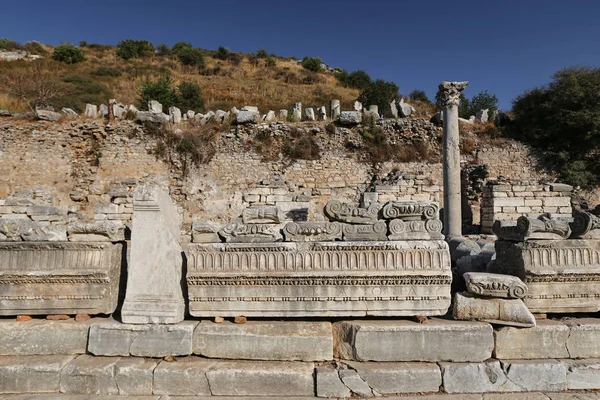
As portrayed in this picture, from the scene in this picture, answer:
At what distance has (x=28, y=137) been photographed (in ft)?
49.1

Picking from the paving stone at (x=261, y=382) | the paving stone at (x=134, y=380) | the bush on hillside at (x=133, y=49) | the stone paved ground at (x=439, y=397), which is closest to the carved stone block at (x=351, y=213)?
the paving stone at (x=261, y=382)

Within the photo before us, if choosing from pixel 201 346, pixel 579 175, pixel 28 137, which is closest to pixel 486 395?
pixel 201 346

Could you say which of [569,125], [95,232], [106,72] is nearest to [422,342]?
[95,232]

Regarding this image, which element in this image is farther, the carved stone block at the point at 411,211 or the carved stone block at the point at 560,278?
the carved stone block at the point at 411,211

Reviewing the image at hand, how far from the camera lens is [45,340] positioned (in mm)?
2975

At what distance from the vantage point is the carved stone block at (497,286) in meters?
2.84

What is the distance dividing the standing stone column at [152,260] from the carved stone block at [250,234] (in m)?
0.45

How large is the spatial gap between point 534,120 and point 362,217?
16212 millimetres

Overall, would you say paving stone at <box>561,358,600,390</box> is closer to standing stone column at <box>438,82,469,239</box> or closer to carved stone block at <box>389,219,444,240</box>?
carved stone block at <box>389,219,444,240</box>

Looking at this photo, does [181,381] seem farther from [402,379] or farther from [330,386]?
[402,379]

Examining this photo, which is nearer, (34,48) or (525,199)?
(525,199)

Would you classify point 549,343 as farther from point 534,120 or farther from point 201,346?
point 534,120

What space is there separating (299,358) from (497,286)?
5.50 ft

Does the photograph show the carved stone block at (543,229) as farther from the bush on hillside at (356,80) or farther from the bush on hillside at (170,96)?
the bush on hillside at (356,80)
